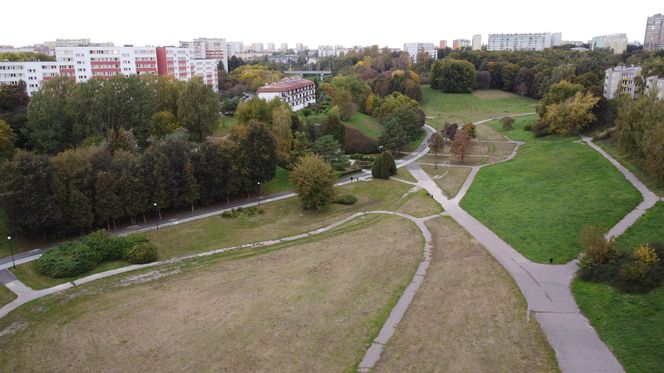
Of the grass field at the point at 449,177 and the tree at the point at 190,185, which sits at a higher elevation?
the tree at the point at 190,185

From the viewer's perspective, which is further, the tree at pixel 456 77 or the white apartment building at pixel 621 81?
the tree at pixel 456 77

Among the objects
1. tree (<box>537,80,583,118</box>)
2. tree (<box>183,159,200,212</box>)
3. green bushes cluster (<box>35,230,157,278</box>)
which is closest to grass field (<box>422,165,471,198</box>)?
tree (<box>537,80,583,118</box>)

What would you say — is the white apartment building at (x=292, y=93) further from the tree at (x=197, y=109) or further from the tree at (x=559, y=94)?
the tree at (x=559, y=94)

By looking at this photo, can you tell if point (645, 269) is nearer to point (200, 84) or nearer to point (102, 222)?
point (102, 222)

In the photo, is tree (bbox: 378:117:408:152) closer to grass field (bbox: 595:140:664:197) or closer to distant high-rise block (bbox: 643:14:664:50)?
grass field (bbox: 595:140:664:197)

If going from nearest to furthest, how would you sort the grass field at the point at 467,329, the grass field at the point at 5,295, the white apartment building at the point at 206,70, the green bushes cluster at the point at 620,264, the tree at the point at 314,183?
1. the grass field at the point at 467,329
2. the green bushes cluster at the point at 620,264
3. the grass field at the point at 5,295
4. the tree at the point at 314,183
5. the white apartment building at the point at 206,70

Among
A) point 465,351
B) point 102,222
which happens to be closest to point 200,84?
point 102,222

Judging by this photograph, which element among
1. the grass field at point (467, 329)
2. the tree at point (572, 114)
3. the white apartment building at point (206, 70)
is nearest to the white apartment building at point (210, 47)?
the white apartment building at point (206, 70)
